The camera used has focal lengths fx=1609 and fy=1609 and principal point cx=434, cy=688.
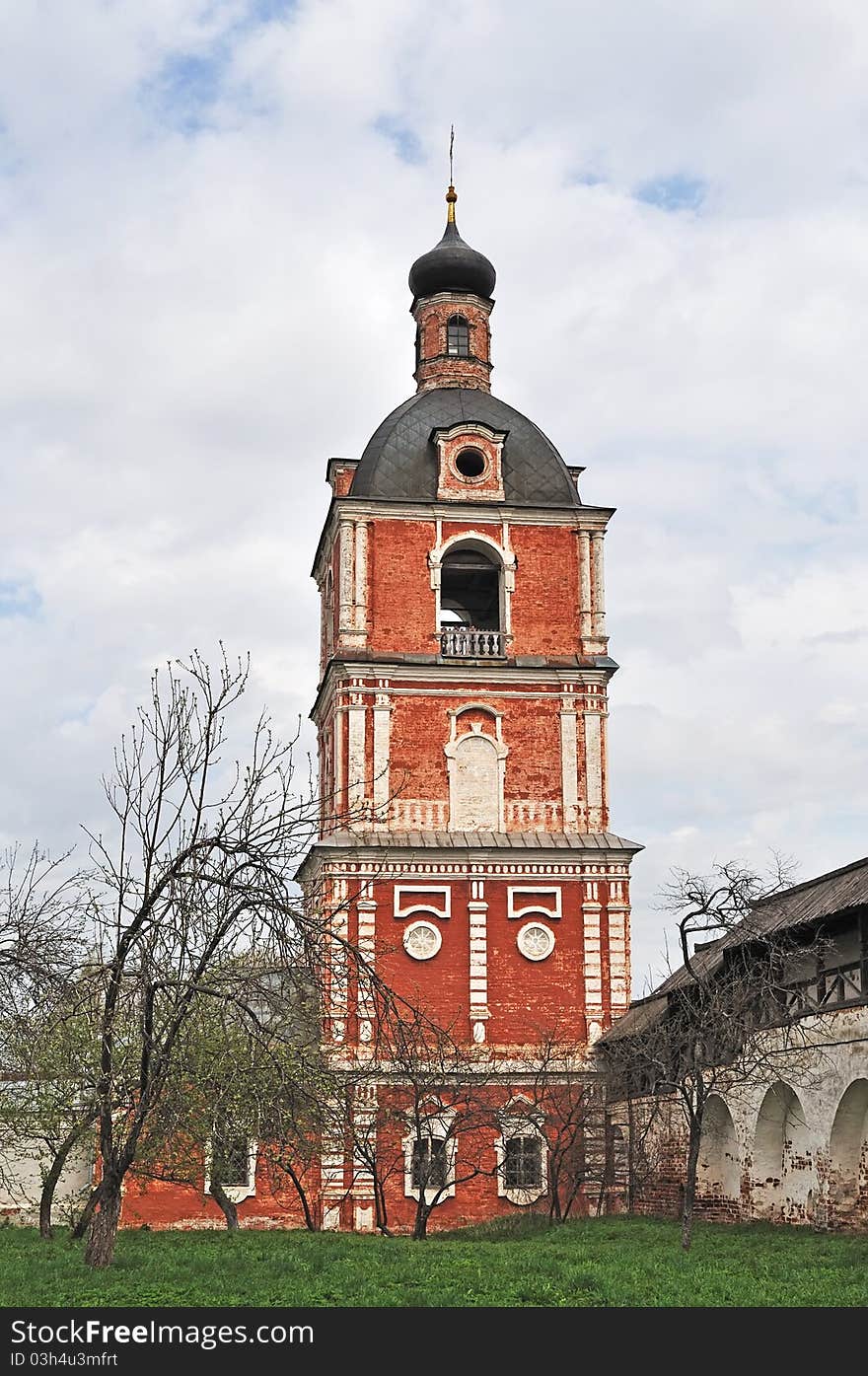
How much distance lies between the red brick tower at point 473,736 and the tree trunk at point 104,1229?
1321 centimetres

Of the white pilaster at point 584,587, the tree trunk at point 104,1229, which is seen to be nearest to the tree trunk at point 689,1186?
the tree trunk at point 104,1229

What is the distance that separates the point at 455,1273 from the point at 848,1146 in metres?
7.98

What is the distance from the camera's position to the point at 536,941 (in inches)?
1192

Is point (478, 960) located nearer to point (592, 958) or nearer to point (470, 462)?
point (592, 958)

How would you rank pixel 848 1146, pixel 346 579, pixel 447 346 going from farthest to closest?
1. pixel 447 346
2. pixel 346 579
3. pixel 848 1146

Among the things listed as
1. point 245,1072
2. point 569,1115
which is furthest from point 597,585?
point 245,1072

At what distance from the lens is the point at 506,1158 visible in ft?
94.3

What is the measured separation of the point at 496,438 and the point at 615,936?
34.3ft

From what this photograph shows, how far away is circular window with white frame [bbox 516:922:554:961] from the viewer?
99.0 feet

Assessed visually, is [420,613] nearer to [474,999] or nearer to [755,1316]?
[474,999]

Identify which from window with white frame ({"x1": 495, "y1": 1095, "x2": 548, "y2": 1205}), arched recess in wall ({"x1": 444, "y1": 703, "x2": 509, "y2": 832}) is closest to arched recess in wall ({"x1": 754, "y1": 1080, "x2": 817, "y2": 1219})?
window with white frame ({"x1": 495, "y1": 1095, "x2": 548, "y2": 1205})

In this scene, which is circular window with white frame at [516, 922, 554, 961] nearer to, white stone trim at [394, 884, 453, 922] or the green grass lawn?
white stone trim at [394, 884, 453, 922]

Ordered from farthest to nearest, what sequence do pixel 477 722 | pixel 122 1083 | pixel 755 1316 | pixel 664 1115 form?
1. pixel 477 722
2. pixel 664 1115
3. pixel 122 1083
4. pixel 755 1316

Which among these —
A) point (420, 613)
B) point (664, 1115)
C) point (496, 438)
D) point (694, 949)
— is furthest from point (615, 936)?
point (496, 438)
